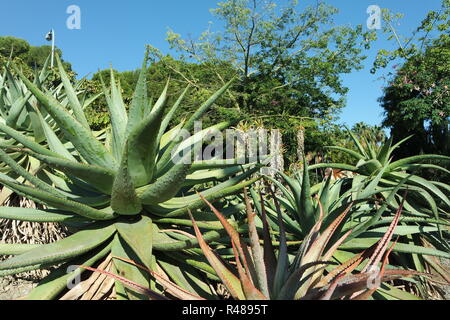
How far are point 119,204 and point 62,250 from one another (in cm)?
26

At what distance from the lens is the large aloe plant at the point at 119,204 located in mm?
1273

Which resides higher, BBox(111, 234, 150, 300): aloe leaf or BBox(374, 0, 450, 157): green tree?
BBox(374, 0, 450, 157): green tree

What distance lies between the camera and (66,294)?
49.6 inches

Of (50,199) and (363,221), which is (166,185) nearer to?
(50,199)

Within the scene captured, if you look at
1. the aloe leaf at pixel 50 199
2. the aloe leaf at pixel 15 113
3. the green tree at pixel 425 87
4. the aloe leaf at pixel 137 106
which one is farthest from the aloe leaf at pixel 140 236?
the green tree at pixel 425 87

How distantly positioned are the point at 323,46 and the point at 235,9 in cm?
630

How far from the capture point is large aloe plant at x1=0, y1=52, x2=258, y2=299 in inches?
50.1

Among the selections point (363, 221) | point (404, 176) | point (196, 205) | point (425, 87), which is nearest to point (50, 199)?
point (196, 205)

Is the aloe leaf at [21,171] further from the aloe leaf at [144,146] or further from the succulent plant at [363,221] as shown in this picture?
the succulent plant at [363,221]

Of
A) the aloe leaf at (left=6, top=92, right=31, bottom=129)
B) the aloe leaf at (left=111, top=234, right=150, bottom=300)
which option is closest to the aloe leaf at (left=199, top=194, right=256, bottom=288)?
the aloe leaf at (left=111, top=234, right=150, bottom=300)

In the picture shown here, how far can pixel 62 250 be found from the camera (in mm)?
1279

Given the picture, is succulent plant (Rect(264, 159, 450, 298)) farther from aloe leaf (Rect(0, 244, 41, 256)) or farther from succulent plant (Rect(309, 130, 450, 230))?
aloe leaf (Rect(0, 244, 41, 256))

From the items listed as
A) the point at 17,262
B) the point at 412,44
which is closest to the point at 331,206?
the point at 17,262

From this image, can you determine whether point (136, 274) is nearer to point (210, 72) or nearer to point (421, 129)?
point (421, 129)
